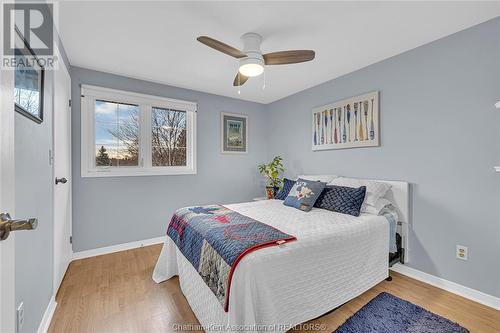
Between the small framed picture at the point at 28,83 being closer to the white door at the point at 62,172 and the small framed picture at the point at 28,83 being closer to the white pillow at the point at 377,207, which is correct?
the white door at the point at 62,172

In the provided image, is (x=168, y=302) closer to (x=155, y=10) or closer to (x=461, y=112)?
(x=155, y=10)

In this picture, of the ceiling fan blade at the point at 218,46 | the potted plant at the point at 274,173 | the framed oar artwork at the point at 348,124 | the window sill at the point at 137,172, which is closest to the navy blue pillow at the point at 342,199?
the framed oar artwork at the point at 348,124

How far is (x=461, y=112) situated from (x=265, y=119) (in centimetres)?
300

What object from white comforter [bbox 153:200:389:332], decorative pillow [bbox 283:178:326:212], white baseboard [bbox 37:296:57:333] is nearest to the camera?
white comforter [bbox 153:200:389:332]

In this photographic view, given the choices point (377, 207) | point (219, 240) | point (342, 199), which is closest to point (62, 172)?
point (219, 240)

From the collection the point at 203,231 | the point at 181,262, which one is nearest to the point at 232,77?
the point at 203,231

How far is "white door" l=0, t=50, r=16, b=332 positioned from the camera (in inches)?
24.1

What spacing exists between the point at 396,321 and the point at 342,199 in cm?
110

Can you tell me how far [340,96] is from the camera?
3084mm

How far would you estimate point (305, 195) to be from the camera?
2.60 m

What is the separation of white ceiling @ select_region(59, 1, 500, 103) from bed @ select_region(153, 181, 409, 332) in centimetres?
154

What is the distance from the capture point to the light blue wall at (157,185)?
279 cm

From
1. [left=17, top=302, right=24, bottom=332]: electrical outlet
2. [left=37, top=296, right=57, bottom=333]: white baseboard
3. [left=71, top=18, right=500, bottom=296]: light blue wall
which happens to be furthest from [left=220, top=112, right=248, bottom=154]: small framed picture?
[left=17, top=302, right=24, bottom=332]: electrical outlet

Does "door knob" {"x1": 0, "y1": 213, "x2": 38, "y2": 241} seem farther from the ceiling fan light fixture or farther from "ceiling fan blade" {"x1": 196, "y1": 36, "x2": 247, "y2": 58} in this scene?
the ceiling fan light fixture
